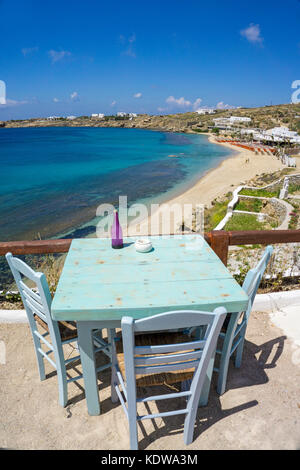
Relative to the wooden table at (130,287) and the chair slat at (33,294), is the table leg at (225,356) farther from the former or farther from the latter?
the chair slat at (33,294)

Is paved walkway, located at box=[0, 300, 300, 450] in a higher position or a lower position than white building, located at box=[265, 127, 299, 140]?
lower

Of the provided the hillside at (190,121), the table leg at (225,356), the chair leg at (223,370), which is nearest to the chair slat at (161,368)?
the table leg at (225,356)

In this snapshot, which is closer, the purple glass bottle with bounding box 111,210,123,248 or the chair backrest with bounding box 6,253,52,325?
the chair backrest with bounding box 6,253,52,325

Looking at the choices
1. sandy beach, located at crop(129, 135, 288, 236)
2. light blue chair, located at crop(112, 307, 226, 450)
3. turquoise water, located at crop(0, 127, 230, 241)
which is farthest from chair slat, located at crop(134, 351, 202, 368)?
turquoise water, located at crop(0, 127, 230, 241)

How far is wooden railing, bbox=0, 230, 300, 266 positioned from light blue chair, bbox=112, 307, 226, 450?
1053mm

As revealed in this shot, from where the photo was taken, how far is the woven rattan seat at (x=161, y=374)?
1.66 metres

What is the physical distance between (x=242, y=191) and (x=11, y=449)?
1659cm

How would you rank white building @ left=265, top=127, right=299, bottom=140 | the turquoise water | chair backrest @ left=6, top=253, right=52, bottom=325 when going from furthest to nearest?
white building @ left=265, top=127, right=299, bottom=140 < the turquoise water < chair backrest @ left=6, top=253, right=52, bottom=325

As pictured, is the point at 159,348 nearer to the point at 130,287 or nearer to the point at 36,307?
the point at 130,287

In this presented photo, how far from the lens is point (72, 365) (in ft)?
8.06

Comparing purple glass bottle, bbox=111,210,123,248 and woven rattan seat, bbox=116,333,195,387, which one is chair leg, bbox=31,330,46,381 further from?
purple glass bottle, bbox=111,210,123,248

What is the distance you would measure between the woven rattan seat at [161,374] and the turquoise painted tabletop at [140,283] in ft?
1.13

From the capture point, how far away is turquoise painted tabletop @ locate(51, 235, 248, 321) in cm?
154

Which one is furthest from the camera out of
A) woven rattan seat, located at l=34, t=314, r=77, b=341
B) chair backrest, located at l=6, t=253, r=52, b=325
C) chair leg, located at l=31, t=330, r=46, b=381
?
chair leg, located at l=31, t=330, r=46, b=381
